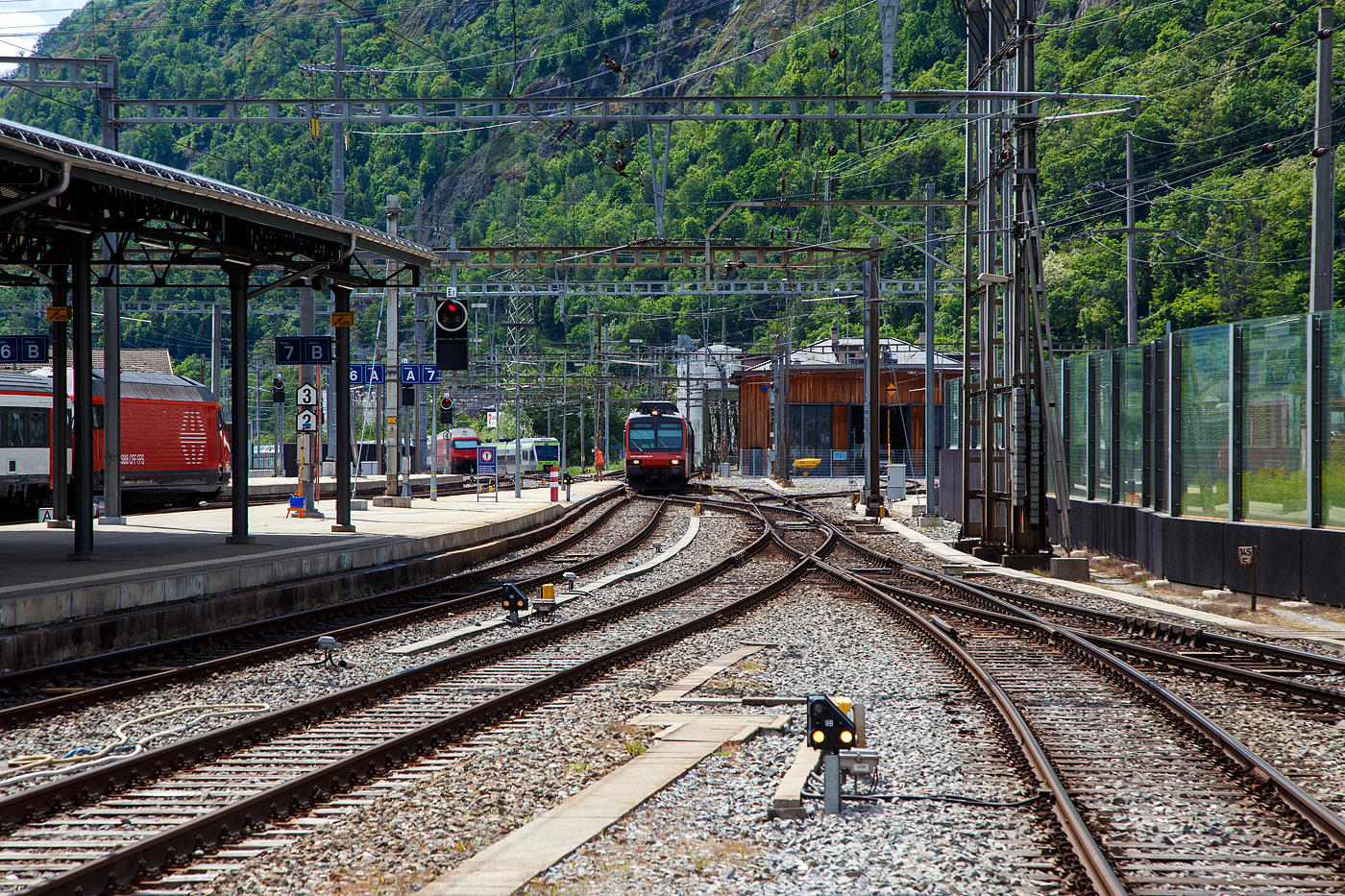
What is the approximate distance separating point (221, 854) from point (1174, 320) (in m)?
65.7

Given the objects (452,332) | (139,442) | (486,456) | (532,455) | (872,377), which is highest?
(452,332)

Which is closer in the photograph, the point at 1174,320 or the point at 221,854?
the point at 221,854

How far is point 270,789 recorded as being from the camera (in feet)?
21.0

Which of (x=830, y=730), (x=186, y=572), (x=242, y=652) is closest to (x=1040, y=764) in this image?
(x=830, y=730)

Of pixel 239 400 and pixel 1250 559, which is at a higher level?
pixel 239 400

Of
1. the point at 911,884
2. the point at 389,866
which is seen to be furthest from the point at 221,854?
the point at 911,884

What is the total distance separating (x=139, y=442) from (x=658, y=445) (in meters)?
19.2

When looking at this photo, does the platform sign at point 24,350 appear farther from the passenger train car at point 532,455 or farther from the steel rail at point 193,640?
the passenger train car at point 532,455

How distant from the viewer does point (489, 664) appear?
36.4ft

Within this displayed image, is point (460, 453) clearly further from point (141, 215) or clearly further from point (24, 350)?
point (141, 215)

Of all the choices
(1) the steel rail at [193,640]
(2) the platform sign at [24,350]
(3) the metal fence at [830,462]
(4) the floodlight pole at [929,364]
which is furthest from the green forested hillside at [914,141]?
(1) the steel rail at [193,640]

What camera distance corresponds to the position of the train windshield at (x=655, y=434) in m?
45.6

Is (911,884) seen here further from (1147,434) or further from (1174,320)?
(1174,320)

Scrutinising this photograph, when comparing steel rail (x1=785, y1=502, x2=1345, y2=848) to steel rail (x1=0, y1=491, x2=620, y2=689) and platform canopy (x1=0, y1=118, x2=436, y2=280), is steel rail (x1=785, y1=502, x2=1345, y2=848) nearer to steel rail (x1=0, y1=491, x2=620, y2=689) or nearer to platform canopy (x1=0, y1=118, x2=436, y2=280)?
steel rail (x1=0, y1=491, x2=620, y2=689)
